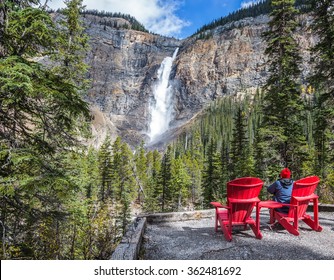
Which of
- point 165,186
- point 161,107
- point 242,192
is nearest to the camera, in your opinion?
point 242,192

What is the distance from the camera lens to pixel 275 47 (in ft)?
39.8

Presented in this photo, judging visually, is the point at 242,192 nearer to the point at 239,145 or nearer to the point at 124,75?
the point at 239,145

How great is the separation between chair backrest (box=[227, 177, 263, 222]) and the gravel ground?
0.44 m

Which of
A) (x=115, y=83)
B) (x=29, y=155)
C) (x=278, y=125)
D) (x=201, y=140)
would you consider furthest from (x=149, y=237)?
(x=115, y=83)

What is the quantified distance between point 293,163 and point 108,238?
914 cm

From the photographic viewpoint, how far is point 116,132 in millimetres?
106062

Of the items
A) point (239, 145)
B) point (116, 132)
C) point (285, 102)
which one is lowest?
point (239, 145)

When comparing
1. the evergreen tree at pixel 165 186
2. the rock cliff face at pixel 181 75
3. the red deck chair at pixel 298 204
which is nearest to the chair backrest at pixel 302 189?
the red deck chair at pixel 298 204

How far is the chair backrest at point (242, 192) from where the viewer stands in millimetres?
4781

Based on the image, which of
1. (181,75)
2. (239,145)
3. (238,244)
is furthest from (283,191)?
(181,75)

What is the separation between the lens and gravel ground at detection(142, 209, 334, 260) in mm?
4109

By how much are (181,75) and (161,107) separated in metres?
17.8

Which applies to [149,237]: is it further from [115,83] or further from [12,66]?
[115,83]

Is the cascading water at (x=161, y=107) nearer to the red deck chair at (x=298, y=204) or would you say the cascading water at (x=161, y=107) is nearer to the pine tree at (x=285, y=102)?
the pine tree at (x=285, y=102)
